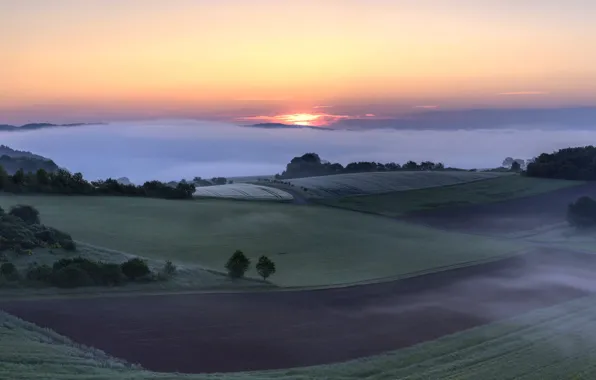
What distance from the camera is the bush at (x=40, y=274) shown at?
26.6 m

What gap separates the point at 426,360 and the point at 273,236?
95.9 feet

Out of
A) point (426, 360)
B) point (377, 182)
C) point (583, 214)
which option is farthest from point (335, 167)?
point (426, 360)

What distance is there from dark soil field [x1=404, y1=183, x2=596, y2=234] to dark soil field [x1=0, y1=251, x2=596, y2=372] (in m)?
26.2

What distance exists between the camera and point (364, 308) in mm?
27672

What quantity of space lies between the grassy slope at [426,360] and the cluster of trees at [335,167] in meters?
80.8

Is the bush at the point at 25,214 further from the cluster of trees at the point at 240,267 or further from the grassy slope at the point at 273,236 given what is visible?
the cluster of trees at the point at 240,267

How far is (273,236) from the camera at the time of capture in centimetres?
4781

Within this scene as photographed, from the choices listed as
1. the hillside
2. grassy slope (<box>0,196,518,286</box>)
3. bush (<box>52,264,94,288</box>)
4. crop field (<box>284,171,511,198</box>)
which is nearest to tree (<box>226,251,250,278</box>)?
grassy slope (<box>0,196,518,286</box>)

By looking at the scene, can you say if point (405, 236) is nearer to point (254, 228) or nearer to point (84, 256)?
point (254, 228)

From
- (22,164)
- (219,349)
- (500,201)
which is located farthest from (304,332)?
(22,164)

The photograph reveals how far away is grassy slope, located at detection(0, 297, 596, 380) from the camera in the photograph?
1526 cm

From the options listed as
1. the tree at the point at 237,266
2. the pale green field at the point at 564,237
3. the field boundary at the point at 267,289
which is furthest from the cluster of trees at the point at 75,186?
the pale green field at the point at 564,237

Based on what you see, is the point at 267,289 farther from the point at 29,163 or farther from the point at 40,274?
the point at 29,163

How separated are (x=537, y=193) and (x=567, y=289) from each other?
46.6m
